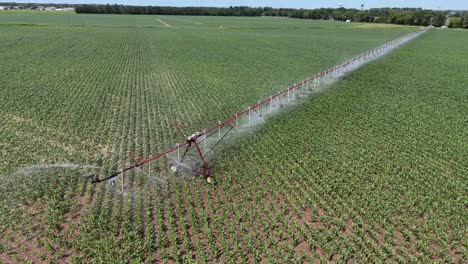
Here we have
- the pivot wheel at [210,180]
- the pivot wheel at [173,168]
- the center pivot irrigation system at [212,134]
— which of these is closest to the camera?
the pivot wheel at [210,180]

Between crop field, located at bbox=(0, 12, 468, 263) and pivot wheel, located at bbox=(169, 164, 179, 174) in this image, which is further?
pivot wheel, located at bbox=(169, 164, 179, 174)

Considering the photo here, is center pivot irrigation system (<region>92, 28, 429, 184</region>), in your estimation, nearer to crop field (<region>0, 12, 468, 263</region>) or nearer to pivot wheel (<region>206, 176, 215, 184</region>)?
pivot wheel (<region>206, 176, 215, 184</region>)

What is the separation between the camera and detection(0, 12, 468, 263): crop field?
10391 mm

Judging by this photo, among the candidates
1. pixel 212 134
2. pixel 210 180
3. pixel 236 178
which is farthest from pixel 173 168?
pixel 212 134

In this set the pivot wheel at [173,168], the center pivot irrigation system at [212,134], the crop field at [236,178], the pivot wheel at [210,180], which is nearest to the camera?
the crop field at [236,178]

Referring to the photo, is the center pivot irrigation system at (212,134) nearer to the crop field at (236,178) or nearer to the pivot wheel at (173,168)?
the pivot wheel at (173,168)

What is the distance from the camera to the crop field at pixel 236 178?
10.4 metres

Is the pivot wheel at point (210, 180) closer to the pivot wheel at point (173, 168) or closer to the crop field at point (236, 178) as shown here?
the crop field at point (236, 178)

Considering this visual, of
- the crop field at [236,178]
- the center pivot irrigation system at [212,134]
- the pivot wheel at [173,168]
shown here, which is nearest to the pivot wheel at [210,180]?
the center pivot irrigation system at [212,134]

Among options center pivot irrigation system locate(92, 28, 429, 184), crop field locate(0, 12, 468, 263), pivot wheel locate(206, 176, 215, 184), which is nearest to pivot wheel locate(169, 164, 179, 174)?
center pivot irrigation system locate(92, 28, 429, 184)

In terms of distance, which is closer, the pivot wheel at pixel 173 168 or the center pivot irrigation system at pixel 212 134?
the pivot wheel at pixel 173 168

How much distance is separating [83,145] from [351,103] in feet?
56.3

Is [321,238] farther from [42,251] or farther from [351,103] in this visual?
[351,103]

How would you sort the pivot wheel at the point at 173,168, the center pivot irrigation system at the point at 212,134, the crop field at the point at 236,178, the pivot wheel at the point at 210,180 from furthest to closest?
the center pivot irrigation system at the point at 212,134
the pivot wheel at the point at 173,168
the pivot wheel at the point at 210,180
the crop field at the point at 236,178
